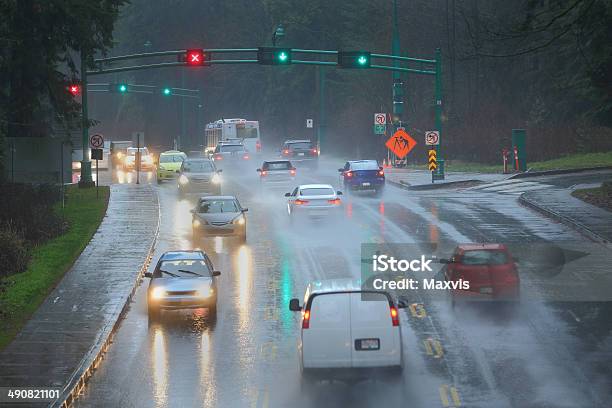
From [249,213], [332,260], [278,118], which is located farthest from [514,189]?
[278,118]

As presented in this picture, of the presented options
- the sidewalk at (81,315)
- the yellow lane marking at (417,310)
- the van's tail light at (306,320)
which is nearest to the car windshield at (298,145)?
the sidewalk at (81,315)

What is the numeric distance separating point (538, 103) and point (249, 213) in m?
47.6

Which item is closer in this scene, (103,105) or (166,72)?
(166,72)

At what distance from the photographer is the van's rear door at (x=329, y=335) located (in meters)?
16.8

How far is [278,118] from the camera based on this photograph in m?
127

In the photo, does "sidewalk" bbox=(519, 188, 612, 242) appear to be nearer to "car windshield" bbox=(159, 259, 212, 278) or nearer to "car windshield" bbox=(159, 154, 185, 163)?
"car windshield" bbox=(159, 259, 212, 278)

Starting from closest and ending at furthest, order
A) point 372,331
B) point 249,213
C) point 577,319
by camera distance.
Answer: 1. point 372,331
2. point 577,319
3. point 249,213

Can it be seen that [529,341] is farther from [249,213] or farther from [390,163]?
[390,163]

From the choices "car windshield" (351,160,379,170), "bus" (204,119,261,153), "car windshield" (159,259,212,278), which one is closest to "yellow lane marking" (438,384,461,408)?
"car windshield" (159,259,212,278)

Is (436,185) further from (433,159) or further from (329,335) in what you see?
(329,335)

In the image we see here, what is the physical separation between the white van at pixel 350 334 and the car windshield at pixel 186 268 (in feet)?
28.1

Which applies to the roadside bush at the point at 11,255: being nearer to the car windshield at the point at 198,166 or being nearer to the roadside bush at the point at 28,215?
the roadside bush at the point at 28,215

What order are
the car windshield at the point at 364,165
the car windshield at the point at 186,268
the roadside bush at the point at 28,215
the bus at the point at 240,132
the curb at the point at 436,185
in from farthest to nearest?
1. the bus at the point at 240,132
2. the curb at the point at 436,185
3. the car windshield at the point at 364,165
4. the roadside bush at the point at 28,215
5. the car windshield at the point at 186,268

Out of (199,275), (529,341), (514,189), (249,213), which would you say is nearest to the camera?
(529,341)
